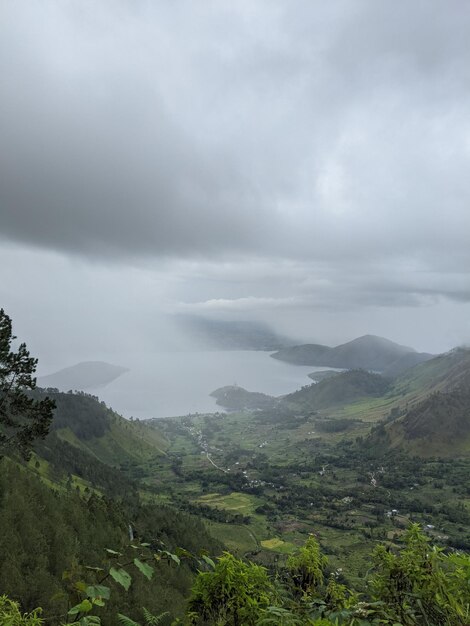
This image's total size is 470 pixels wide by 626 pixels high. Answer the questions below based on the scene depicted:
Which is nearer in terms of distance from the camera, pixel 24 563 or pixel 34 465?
pixel 24 563

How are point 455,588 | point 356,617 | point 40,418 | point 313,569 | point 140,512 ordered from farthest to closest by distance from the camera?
1. point 140,512
2. point 40,418
3. point 313,569
4. point 455,588
5. point 356,617

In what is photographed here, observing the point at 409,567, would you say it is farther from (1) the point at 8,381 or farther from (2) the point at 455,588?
(1) the point at 8,381

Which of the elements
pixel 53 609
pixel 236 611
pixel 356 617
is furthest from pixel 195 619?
pixel 53 609

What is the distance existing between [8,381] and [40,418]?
5.61 meters

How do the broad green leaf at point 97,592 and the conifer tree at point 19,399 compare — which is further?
the conifer tree at point 19,399

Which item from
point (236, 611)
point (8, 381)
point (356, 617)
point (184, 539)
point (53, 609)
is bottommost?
point (184, 539)

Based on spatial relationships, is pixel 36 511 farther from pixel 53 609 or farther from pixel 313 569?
pixel 313 569

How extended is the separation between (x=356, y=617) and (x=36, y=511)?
83497 millimetres

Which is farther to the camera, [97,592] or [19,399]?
[19,399]

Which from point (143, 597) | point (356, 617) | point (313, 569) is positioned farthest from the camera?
point (143, 597)

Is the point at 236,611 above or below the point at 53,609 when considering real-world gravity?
above

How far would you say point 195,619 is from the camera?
789 centimetres

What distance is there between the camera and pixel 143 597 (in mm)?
71750

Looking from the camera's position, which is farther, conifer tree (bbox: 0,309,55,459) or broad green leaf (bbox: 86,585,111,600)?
conifer tree (bbox: 0,309,55,459)
